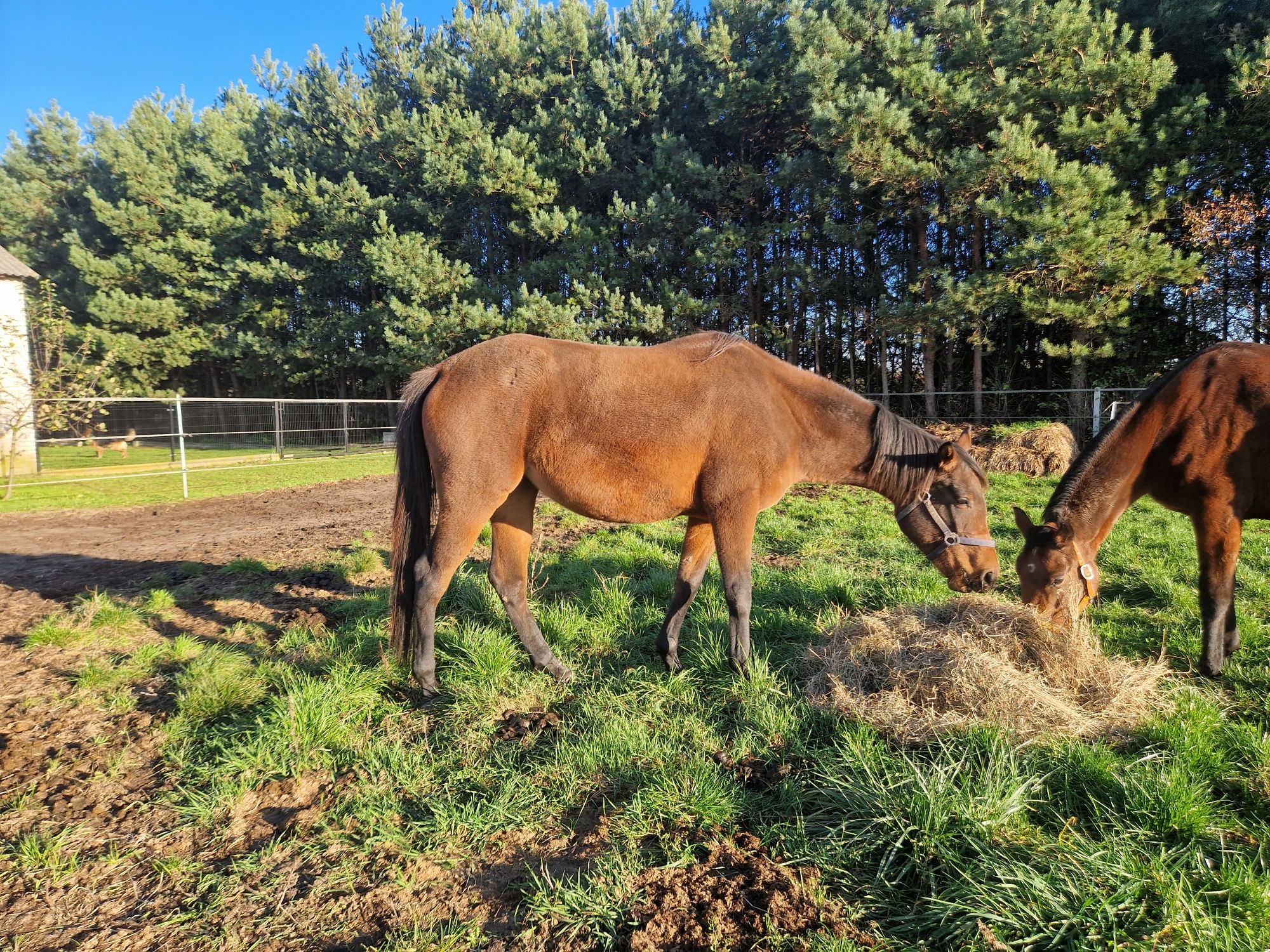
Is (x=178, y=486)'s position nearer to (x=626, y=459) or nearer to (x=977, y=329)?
(x=626, y=459)

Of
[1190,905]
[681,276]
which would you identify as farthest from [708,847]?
[681,276]

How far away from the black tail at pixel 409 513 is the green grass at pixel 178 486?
10907 mm

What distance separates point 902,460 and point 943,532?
0.57 metres

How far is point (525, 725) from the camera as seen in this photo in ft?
9.93

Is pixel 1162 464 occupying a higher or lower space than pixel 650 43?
lower

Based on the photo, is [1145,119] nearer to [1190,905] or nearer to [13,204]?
[1190,905]

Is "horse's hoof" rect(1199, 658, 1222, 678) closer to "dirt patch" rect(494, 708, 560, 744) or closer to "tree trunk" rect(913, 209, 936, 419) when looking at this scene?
"dirt patch" rect(494, 708, 560, 744)

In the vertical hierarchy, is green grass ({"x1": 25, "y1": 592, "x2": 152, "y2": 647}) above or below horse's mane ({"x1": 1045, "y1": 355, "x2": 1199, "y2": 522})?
below

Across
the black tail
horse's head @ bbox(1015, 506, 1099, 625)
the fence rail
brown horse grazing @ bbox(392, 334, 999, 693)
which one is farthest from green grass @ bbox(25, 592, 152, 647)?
the fence rail

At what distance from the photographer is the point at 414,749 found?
9.30 feet

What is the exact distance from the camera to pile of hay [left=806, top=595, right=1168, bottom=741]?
2754mm

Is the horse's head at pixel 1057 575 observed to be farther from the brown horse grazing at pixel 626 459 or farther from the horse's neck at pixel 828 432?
the horse's neck at pixel 828 432

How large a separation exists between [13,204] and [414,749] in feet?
170

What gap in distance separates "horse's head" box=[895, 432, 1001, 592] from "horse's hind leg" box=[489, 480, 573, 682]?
2.62m
